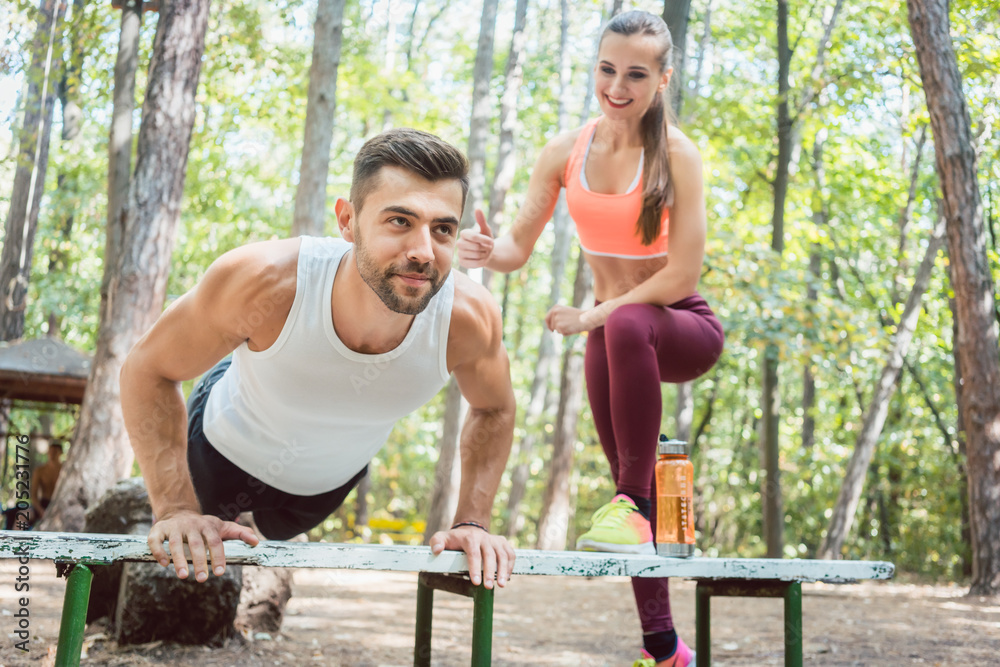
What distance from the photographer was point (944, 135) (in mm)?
6586

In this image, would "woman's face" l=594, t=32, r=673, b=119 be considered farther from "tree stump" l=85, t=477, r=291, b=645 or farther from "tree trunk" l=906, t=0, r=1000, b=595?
"tree trunk" l=906, t=0, r=1000, b=595

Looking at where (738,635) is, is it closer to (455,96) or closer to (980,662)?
(980,662)

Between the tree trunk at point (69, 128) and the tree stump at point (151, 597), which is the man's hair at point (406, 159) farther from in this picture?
the tree trunk at point (69, 128)

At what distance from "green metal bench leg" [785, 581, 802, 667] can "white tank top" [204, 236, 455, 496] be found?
135 cm

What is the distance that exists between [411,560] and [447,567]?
142mm

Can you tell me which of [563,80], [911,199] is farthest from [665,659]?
[563,80]

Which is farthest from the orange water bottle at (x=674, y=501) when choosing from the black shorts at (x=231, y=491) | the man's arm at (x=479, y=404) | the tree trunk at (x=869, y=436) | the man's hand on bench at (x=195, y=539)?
the tree trunk at (x=869, y=436)

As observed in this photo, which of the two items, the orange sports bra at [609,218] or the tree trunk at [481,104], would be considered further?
the tree trunk at [481,104]

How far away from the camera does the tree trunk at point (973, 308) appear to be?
6.59 metres

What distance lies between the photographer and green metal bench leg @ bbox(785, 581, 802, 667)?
260 centimetres

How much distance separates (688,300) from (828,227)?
12.2 meters

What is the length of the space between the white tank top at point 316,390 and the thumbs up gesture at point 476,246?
1.61ft

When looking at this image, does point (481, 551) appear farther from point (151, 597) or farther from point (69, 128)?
point (69, 128)

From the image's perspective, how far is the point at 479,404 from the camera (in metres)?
2.56
